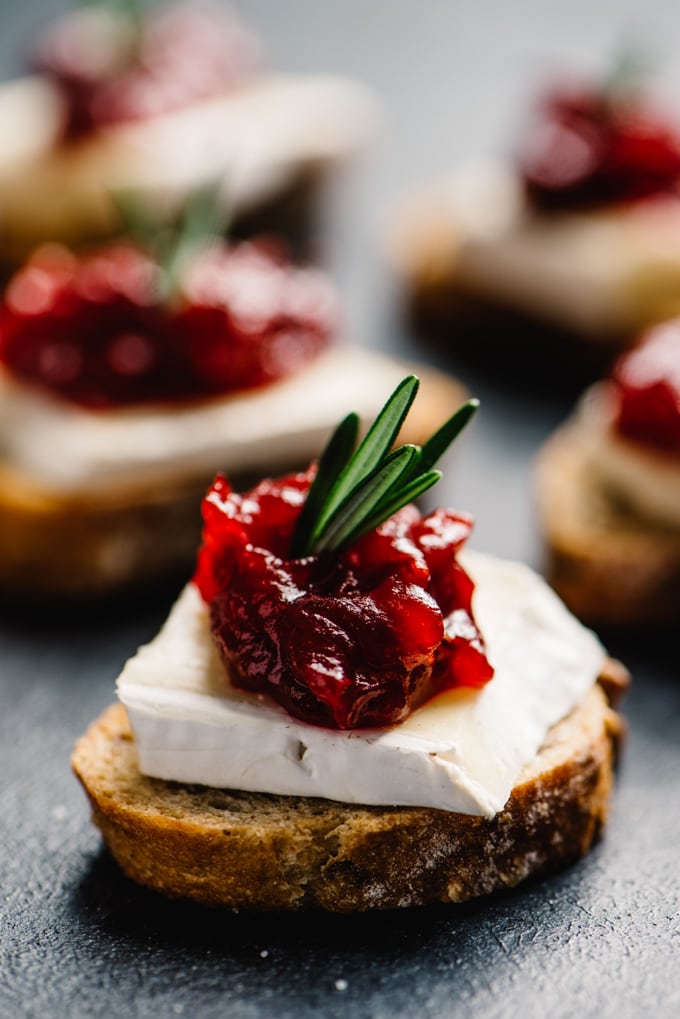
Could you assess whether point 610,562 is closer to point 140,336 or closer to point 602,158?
point 140,336

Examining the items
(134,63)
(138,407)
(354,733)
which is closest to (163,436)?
(138,407)

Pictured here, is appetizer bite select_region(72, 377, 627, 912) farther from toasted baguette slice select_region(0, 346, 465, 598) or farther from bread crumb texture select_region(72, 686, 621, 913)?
toasted baguette slice select_region(0, 346, 465, 598)

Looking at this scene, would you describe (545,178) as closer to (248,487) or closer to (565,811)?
(248,487)

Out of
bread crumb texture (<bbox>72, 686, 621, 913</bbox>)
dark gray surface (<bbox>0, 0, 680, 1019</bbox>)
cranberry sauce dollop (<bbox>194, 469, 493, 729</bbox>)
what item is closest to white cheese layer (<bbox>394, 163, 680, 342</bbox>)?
dark gray surface (<bbox>0, 0, 680, 1019</bbox>)

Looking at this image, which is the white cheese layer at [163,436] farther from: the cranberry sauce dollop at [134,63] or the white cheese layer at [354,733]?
the cranberry sauce dollop at [134,63]

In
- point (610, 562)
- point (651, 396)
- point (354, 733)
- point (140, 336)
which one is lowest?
point (140, 336)

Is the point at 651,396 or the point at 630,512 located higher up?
the point at 651,396
